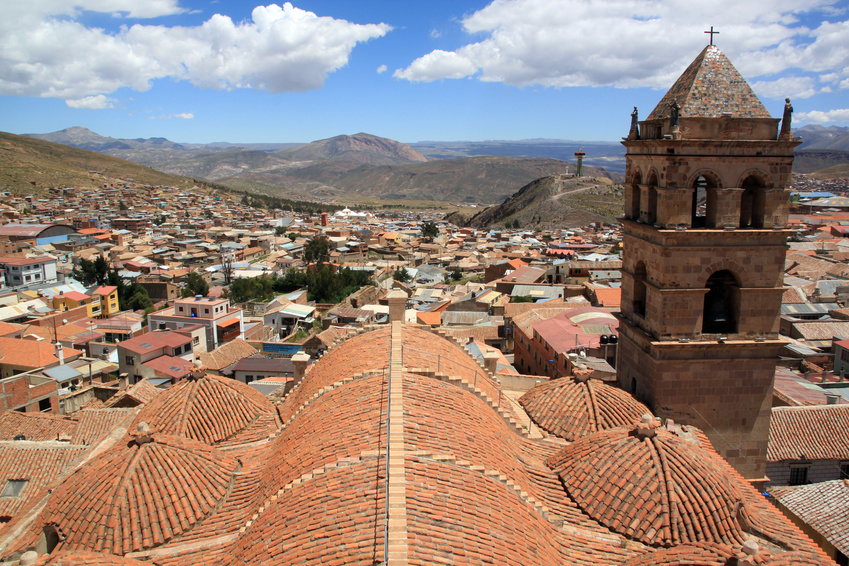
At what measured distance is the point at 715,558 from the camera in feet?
20.5

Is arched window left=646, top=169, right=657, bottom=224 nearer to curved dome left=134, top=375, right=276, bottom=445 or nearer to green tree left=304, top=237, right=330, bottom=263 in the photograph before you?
curved dome left=134, top=375, right=276, bottom=445

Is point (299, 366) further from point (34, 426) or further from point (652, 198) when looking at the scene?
point (34, 426)

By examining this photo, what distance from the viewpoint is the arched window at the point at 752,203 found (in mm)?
11037

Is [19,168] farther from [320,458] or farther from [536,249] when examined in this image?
[320,458]

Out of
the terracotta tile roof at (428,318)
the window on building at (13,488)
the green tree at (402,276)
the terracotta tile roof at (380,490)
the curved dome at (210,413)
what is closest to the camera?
the terracotta tile roof at (380,490)

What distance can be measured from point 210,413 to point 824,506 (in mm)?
13582

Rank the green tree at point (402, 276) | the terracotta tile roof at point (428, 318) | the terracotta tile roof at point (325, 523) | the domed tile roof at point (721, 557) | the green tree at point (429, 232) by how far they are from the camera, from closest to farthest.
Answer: the terracotta tile roof at point (325, 523) < the domed tile roof at point (721, 557) < the terracotta tile roof at point (428, 318) < the green tree at point (402, 276) < the green tree at point (429, 232)

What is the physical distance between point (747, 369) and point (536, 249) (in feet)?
216

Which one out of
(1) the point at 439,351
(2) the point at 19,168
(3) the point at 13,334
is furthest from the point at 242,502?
(2) the point at 19,168

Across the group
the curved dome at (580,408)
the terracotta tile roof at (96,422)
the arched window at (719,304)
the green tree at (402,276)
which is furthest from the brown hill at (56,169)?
the arched window at (719,304)

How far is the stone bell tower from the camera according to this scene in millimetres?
10805

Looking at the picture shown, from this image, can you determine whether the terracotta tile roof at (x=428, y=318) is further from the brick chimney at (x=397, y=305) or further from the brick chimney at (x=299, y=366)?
the brick chimney at (x=397, y=305)

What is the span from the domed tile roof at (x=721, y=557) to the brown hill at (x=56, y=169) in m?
144

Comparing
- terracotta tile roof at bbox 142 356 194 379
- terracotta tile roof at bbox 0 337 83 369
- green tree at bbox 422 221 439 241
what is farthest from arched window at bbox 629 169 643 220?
green tree at bbox 422 221 439 241
